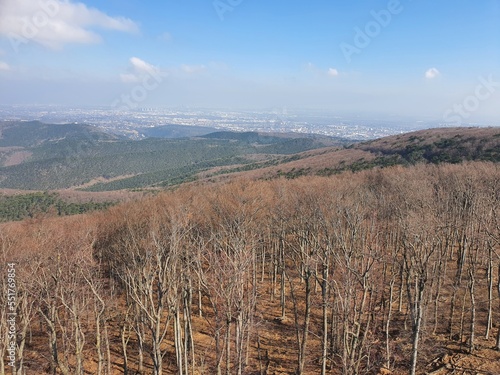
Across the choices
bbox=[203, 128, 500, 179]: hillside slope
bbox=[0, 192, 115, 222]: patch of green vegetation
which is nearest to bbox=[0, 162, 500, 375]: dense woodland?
bbox=[203, 128, 500, 179]: hillside slope

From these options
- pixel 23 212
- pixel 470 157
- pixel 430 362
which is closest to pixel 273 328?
pixel 430 362

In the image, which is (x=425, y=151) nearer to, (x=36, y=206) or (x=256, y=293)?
(x=256, y=293)

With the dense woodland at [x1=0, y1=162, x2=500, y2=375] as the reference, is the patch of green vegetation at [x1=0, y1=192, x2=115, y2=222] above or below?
below

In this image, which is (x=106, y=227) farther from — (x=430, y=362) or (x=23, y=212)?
(x=23, y=212)

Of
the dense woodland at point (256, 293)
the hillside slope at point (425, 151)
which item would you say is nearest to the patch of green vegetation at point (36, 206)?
the hillside slope at point (425, 151)

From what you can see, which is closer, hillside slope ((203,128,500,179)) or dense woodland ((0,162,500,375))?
dense woodland ((0,162,500,375))

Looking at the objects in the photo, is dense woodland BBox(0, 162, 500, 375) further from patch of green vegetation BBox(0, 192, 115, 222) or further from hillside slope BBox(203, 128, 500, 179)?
patch of green vegetation BBox(0, 192, 115, 222)

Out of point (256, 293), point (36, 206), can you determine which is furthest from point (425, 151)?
point (36, 206)
